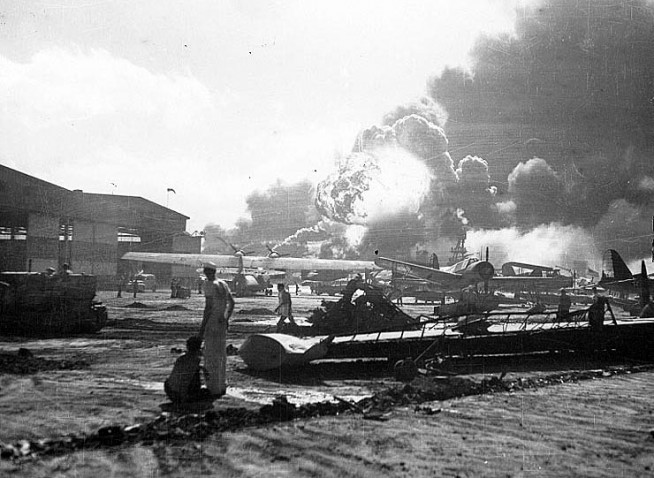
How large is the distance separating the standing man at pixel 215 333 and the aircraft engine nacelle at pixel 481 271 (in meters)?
21.4

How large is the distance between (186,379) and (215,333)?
0.75 m

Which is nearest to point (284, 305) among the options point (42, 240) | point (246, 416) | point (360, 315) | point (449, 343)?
point (360, 315)

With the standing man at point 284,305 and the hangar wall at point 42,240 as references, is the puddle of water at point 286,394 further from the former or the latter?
the hangar wall at point 42,240

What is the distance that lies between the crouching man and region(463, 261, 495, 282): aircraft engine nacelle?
21.9m

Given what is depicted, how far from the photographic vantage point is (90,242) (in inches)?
1671

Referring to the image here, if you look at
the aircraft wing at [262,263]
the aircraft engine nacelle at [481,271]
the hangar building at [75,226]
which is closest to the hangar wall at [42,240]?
the hangar building at [75,226]

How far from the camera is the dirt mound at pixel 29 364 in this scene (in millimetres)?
8438

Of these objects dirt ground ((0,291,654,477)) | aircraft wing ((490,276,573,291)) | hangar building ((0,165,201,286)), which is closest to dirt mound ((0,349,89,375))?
dirt ground ((0,291,654,477))

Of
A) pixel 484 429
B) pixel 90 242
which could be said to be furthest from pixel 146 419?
pixel 90 242

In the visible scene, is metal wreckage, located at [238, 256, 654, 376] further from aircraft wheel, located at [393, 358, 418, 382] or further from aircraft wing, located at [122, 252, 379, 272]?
aircraft wing, located at [122, 252, 379, 272]

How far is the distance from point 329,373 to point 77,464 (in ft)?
16.7

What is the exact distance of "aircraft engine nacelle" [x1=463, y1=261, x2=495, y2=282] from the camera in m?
26.3

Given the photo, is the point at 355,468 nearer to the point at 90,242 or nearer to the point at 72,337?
the point at 72,337

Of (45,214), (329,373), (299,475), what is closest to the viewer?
(299,475)
